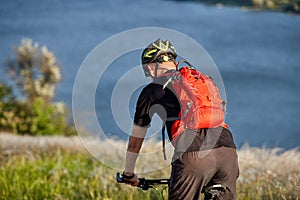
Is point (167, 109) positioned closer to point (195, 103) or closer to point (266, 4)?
point (195, 103)

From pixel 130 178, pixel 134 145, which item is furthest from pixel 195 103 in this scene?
pixel 130 178

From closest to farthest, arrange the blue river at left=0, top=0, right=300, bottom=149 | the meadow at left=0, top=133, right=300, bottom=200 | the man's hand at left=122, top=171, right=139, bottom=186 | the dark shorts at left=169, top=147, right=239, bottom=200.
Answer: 1. the dark shorts at left=169, top=147, right=239, bottom=200
2. the man's hand at left=122, top=171, right=139, bottom=186
3. the meadow at left=0, top=133, right=300, bottom=200
4. the blue river at left=0, top=0, right=300, bottom=149

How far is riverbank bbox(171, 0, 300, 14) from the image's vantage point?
49.7 metres

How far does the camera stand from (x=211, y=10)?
193 ft

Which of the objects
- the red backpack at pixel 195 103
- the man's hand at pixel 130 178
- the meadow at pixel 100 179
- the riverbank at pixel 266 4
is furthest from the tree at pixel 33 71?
the riverbank at pixel 266 4

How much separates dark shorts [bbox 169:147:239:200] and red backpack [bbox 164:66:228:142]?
0.61ft

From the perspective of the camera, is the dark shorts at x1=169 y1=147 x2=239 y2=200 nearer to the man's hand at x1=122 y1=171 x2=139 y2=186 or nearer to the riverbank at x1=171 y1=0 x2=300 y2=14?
the man's hand at x1=122 y1=171 x2=139 y2=186

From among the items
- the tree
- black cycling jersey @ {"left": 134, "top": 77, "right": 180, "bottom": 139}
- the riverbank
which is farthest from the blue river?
black cycling jersey @ {"left": 134, "top": 77, "right": 180, "bottom": 139}

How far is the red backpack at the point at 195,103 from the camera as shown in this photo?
385 centimetres

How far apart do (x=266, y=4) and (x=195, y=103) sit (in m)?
54.3

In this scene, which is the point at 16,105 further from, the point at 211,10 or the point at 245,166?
the point at 211,10

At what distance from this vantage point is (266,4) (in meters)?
56.1

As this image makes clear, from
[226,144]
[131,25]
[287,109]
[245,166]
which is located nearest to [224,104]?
[226,144]

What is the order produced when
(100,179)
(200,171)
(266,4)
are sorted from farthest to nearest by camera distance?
1. (266,4)
2. (100,179)
3. (200,171)
